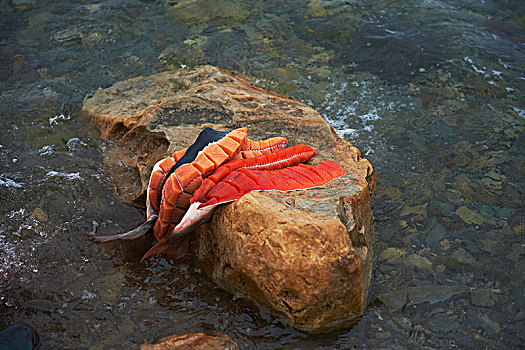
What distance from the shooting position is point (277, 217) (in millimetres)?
3070

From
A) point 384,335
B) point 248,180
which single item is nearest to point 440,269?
point 384,335

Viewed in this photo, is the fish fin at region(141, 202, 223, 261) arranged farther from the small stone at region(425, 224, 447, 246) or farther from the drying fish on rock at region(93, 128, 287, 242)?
the small stone at region(425, 224, 447, 246)

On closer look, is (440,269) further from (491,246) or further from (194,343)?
(194,343)

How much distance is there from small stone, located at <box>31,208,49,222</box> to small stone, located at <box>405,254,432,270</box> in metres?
2.97

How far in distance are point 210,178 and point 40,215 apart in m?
1.62

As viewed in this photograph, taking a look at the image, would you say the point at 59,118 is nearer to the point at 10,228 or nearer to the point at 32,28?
the point at 10,228

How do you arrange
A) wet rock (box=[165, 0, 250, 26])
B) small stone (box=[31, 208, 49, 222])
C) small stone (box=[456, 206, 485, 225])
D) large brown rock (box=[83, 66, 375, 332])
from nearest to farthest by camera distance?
large brown rock (box=[83, 66, 375, 332]) → small stone (box=[31, 208, 49, 222]) → small stone (box=[456, 206, 485, 225]) → wet rock (box=[165, 0, 250, 26])

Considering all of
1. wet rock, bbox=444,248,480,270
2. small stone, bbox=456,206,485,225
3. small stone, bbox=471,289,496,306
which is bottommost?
small stone, bbox=471,289,496,306

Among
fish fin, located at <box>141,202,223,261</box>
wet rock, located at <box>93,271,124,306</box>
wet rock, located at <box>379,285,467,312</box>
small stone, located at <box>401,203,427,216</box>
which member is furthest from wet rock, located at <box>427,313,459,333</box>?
wet rock, located at <box>93,271,124,306</box>

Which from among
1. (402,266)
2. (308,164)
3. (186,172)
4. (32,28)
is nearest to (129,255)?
(186,172)

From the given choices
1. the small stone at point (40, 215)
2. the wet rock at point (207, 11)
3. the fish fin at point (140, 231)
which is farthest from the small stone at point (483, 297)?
the wet rock at point (207, 11)

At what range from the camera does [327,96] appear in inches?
237

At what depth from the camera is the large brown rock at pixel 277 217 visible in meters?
3.02

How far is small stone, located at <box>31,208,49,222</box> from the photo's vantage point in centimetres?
400
